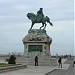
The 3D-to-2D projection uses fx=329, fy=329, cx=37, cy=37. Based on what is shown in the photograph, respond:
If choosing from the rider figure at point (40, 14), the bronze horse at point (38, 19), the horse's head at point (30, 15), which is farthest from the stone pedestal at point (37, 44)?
the horse's head at point (30, 15)

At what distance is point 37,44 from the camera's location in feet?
144

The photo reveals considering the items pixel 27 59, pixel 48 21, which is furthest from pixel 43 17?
pixel 27 59

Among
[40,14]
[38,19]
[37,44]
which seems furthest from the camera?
[40,14]

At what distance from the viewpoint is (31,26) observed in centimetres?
4722

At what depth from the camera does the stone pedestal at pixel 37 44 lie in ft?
144

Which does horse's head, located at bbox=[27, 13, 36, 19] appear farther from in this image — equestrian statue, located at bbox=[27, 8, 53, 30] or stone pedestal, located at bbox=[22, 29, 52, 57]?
stone pedestal, located at bbox=[22, 29, 52, 57]

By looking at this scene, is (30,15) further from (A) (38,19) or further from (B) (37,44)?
(B) (37,44)

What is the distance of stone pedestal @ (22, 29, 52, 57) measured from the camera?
43.8 meters

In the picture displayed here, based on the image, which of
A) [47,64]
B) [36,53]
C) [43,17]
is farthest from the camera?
[43,17]

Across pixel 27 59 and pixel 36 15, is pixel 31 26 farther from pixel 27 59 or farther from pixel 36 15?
pixel 27 59

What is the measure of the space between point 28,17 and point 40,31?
135 inches

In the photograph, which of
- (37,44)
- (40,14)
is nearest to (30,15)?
(40,14)

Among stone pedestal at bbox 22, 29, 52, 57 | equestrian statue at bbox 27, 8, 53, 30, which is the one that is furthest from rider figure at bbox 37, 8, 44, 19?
stone pedestal at bbox 22, 29, 52, 57

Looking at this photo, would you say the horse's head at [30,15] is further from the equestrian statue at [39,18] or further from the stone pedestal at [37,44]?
the stone pedestal at [37,44]
